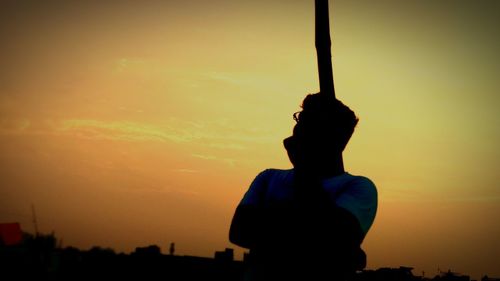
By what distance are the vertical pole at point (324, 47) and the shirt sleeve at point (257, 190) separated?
1.37 metres

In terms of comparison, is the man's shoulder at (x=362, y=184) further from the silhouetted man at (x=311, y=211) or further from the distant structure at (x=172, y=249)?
the distant structure at (x=172, y=249)

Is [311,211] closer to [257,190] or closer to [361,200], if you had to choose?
[361,200]

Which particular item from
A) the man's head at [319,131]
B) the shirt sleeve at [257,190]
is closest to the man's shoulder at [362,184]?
the man's head at [319,131]

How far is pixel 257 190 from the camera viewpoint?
10.2 ft

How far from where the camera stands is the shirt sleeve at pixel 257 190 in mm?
3018

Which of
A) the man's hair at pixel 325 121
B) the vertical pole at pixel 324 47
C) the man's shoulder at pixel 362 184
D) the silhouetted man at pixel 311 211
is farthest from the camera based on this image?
the vertical pole at pixel 324 47

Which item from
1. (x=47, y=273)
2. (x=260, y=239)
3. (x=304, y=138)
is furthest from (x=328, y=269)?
(x=47, y=273)

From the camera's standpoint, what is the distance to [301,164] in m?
2.79

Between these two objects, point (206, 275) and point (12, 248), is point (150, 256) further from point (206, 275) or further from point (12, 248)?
point (12, 248)

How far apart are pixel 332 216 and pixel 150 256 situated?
18.5 feet

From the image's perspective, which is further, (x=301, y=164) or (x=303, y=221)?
(x=301, y=164)

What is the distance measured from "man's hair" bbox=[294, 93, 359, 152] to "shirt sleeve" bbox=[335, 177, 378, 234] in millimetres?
319

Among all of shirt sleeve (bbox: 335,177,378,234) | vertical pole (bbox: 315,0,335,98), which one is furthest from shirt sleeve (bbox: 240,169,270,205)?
vertical pole (bbox: 315,0,335,98)

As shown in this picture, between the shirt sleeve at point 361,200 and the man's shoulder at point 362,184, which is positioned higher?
the man's shoulder at point 362,184
